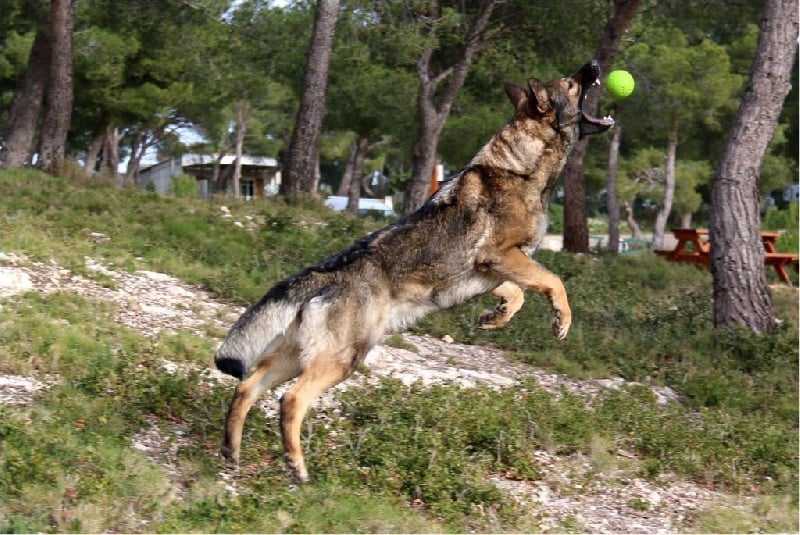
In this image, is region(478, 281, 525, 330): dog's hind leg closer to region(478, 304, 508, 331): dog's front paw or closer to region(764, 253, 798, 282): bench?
region(478, 304, 508, 331): dog's front paw

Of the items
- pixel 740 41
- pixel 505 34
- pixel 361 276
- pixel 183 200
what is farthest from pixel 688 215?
pixel 361 276

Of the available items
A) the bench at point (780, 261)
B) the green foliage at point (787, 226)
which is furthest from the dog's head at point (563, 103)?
the green foliage at point (787, 226)

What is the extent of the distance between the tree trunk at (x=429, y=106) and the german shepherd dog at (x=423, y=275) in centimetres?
1356

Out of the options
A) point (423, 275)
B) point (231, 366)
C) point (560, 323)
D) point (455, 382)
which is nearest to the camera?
point (231, 366)

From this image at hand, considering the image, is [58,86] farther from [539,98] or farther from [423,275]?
[423,275]

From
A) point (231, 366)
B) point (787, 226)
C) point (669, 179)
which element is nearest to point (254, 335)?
point (231, 366)

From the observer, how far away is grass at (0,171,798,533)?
5973mm

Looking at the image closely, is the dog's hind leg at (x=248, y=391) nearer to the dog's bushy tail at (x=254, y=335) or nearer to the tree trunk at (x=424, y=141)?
the dog's bushy tail at (x=254, y=335)

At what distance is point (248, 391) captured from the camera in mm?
6406

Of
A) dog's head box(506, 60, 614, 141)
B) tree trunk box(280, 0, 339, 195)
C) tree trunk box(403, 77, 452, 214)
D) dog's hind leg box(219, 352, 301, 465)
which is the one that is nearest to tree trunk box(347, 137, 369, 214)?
tree trunk box(403, 77, 452, 214)

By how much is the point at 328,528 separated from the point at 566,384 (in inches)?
189

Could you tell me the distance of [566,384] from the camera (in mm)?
10203

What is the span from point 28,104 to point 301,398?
15.1 m

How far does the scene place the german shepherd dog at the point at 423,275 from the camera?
6.21 m
